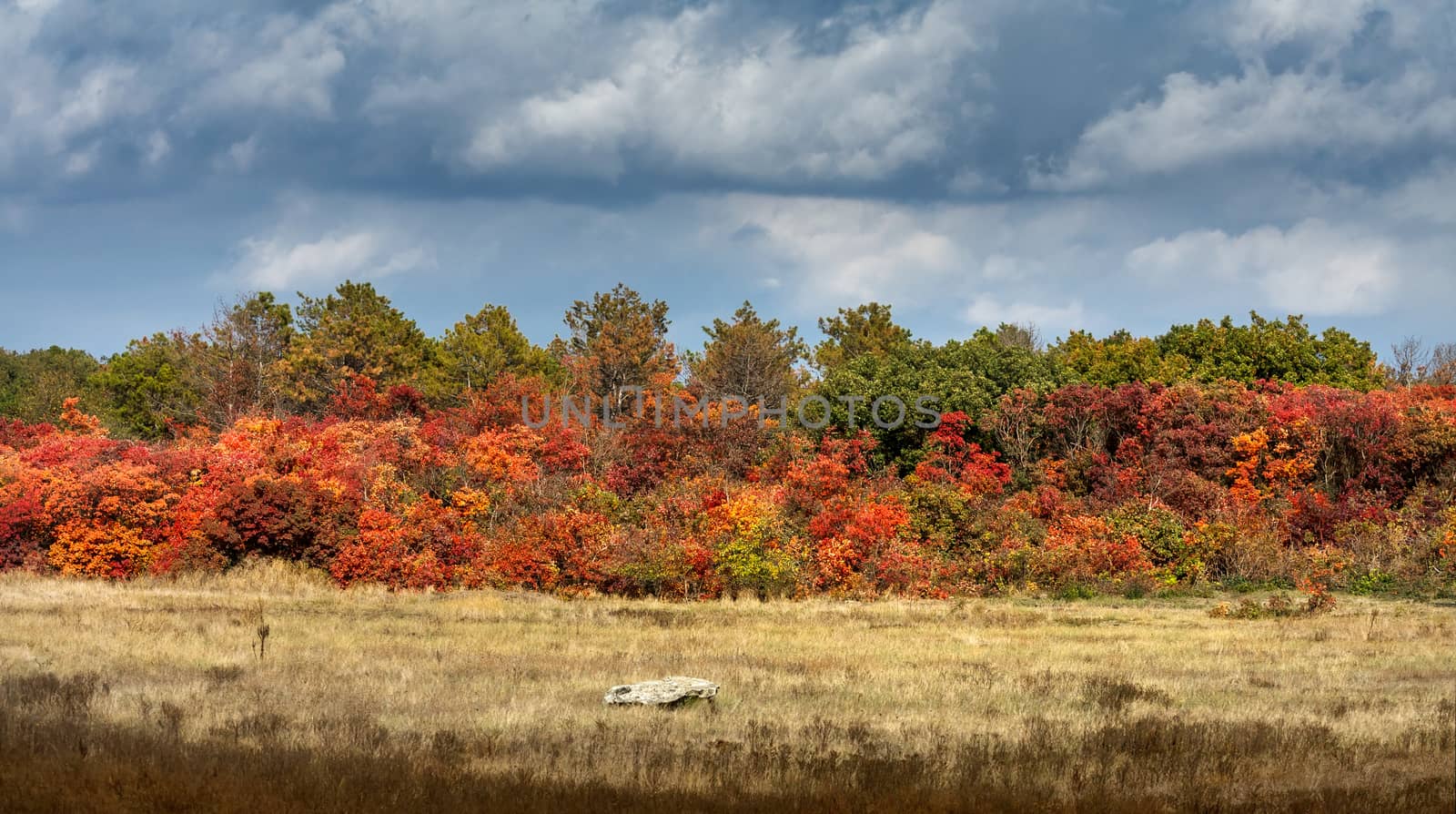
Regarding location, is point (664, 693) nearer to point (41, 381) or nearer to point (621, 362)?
point (621, 362)

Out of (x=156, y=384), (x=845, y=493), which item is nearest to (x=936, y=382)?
(x=845, y=493)

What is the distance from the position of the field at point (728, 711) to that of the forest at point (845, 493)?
198 inches

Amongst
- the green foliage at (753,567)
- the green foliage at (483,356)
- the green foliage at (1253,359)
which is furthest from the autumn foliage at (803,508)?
the green foliage at (483,356)

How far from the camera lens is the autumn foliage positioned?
95.1ft

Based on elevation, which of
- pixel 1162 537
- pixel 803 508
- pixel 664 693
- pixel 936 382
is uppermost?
pixel 936 382

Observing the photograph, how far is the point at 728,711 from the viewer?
13453mm

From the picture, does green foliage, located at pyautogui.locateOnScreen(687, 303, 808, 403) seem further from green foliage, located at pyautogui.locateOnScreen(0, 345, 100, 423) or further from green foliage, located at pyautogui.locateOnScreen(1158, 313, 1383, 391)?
green foliage, located at pyautogui.locateOnScreen(0, 345, 100, 423)

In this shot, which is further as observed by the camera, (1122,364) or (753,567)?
(1122,364)

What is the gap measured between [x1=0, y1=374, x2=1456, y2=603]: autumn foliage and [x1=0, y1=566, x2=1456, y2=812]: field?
16.5 ft

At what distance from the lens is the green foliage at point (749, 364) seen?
6494cm

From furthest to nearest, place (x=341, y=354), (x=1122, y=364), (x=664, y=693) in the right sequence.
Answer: (x=341, y=354) < (x=1122, y=364) < (x=664, y=693)

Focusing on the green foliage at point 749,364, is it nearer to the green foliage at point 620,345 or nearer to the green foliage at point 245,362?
the green foliage at point 620,345

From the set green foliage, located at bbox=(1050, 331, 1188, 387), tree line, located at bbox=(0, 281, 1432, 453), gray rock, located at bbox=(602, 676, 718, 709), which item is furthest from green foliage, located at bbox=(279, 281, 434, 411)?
gray rock, located at bbox=(602, 676, 718, 709)

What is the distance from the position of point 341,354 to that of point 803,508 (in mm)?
45353
